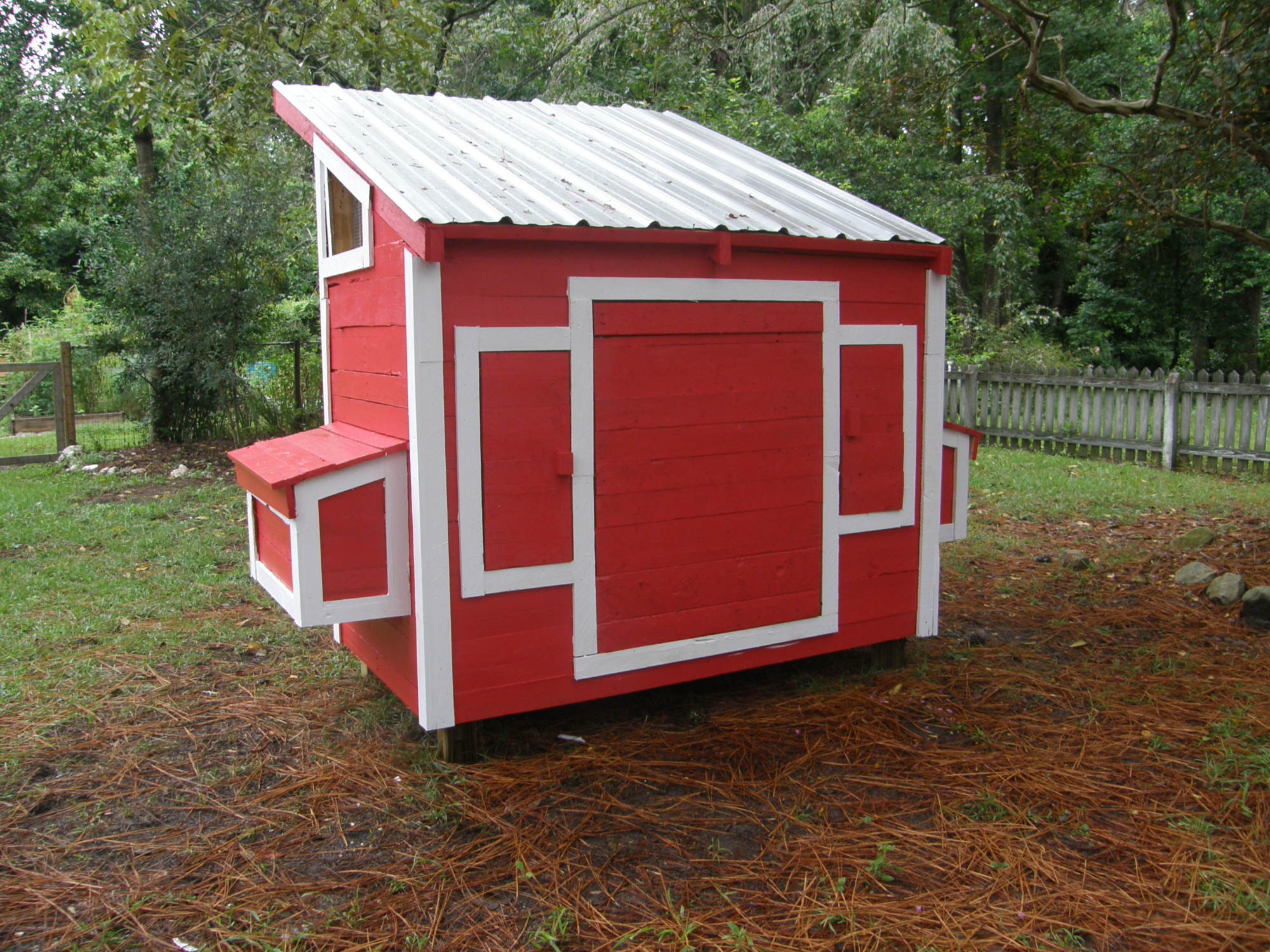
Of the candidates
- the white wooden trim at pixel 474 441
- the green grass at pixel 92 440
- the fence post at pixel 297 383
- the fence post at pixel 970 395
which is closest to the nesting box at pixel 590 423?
the white wooden trim at pixel 474 441

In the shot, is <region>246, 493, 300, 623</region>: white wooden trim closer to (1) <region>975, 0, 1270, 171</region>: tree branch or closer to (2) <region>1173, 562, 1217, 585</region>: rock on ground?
(1) <region>975, 0, 1270, 171</region>: tree branch

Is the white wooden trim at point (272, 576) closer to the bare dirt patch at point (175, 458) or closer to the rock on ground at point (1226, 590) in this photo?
the rock on ground at point (1226, 590)

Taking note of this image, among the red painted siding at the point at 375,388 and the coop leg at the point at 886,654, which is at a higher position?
the red painted siding at the point at 375,388

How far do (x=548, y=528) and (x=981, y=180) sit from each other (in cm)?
1175

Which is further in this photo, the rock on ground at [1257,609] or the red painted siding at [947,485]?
the rock on ground at [1257,609]

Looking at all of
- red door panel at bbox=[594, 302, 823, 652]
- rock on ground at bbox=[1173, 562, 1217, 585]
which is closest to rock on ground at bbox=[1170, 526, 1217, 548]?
rock on ground at bbox=[1173, 562, 1217, 585]

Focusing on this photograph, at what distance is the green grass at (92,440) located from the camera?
41.2 ft

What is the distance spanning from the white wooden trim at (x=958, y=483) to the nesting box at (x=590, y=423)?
0.02 metres

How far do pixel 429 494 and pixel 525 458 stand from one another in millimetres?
400

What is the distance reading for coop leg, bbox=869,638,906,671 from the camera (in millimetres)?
5012

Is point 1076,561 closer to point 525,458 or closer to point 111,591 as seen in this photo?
point 525,458

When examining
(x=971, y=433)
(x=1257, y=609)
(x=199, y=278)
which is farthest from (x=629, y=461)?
(x=199, y=278)

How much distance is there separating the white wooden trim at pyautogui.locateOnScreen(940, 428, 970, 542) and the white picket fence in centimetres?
606

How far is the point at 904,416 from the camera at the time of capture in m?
4.75
